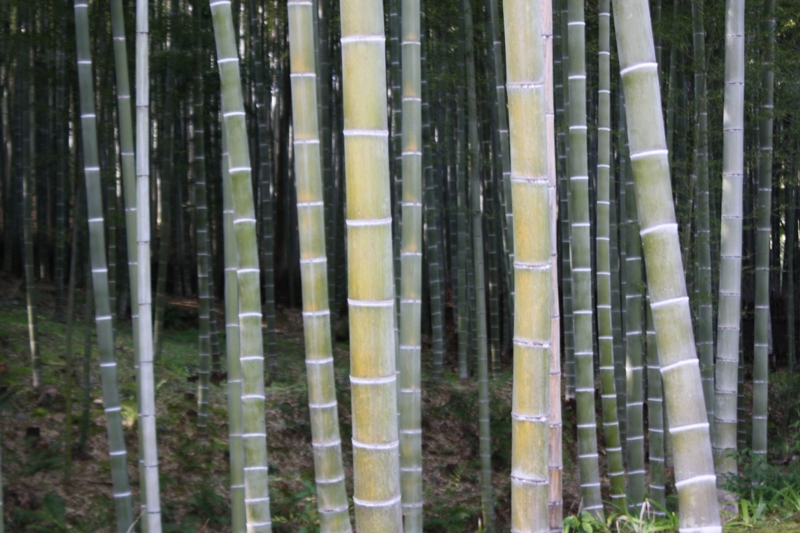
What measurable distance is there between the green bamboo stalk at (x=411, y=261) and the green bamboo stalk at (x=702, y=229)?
6.69 feet

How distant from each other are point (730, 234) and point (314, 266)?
1850 millimetres

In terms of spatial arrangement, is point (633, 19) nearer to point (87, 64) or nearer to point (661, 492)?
point (87, 64)

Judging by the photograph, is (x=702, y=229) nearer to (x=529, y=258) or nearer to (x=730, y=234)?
(x=730, y=234)

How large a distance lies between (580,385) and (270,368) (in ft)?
11.4

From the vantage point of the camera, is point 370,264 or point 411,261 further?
point 411,261

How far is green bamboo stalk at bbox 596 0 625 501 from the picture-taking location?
9.57ft

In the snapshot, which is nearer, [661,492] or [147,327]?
[147,327]

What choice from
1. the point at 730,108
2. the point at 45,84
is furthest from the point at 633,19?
the point at 45,84

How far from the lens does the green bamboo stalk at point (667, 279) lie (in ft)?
4.54

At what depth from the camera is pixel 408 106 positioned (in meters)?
2.13

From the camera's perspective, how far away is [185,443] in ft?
15.9

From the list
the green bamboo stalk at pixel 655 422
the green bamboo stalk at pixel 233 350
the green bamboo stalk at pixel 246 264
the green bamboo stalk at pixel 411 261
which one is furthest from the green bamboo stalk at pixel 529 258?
the green bamboo stalk at pixel 655 422

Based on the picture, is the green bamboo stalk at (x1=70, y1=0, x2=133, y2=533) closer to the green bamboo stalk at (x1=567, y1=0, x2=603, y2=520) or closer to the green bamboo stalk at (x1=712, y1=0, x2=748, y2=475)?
the green bamboo stalk at (x1=567, y1=0, x2=603, y2=520)

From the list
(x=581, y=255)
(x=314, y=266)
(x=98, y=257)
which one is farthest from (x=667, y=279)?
(x=98, y=257)
